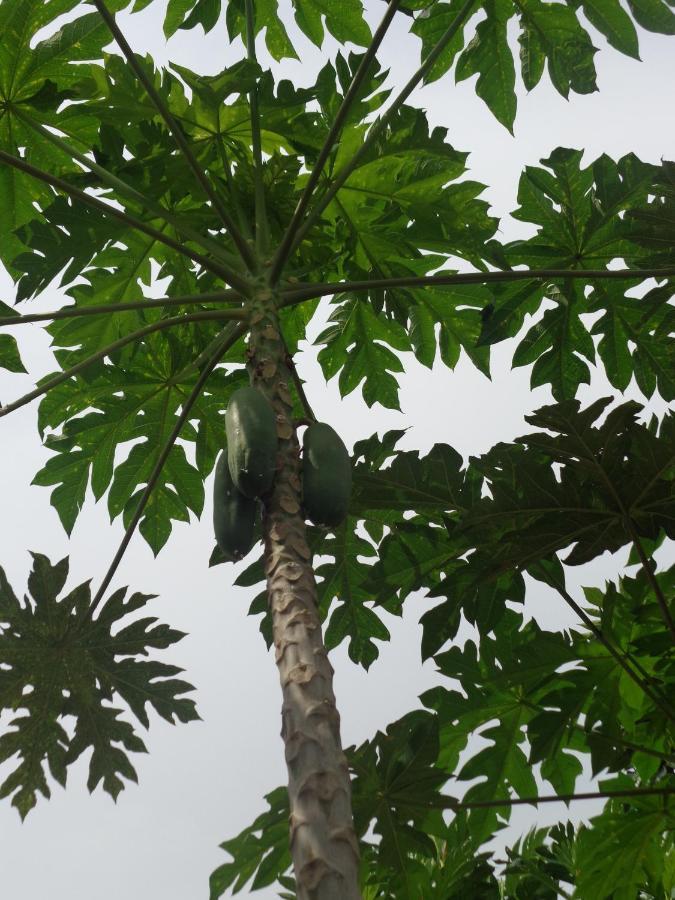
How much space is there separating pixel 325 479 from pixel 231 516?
0.84ft

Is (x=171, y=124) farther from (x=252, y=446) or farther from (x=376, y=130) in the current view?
(x=252, y=446)

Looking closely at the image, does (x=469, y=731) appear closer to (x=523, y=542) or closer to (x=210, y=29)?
(x=523, y=542)

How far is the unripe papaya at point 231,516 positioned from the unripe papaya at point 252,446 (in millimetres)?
75

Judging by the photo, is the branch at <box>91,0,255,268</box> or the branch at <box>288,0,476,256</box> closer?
the branch at <box>91,0,255,268</box>

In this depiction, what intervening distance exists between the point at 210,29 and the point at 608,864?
359cm

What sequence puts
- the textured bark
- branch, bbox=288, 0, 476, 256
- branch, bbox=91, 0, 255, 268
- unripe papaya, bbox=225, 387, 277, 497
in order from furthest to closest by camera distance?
branch, bbox=288, 0, 476, 256
branch, bbox=91, 0, 255, 268
unripe papaya, bbox=225, 387, 277, 497
the textured bark

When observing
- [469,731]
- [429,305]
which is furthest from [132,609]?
[429,305]

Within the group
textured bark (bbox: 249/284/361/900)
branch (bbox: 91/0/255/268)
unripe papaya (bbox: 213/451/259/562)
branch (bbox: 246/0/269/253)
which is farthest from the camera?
branch (bbox: 246/0/269/253)

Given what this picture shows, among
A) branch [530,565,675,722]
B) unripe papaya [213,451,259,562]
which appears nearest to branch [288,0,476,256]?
unripe papaya [213,451,259,562]

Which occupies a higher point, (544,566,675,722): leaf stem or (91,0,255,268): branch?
(91,0,255,268): branch

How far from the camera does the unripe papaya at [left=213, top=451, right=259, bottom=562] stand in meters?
2.42

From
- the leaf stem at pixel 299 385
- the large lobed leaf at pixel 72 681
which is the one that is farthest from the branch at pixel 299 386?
the large lobed leaf at pixel 72 681

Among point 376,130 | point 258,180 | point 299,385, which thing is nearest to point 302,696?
point 299,385

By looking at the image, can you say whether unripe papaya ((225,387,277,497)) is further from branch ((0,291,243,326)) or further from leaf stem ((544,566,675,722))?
leaf stem ((544,566,675,722))
